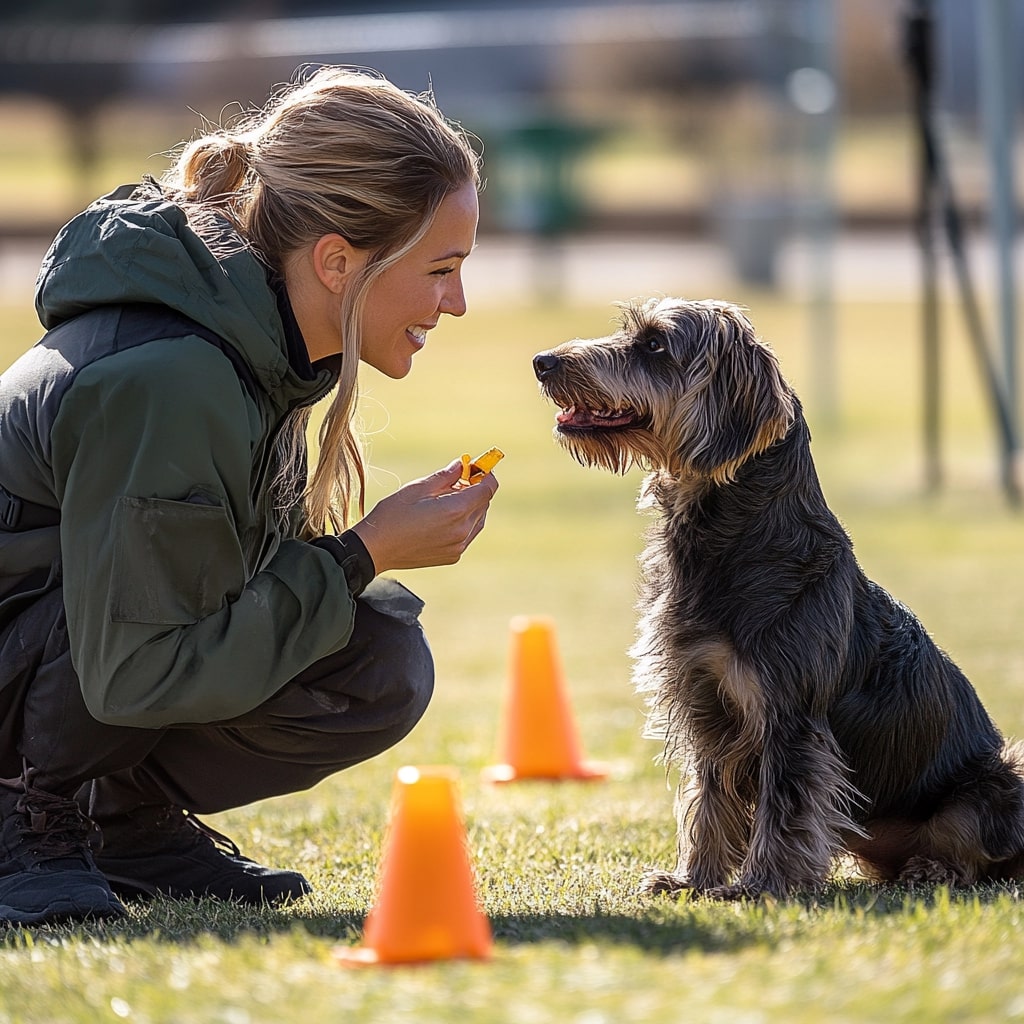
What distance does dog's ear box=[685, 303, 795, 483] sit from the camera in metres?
4.34

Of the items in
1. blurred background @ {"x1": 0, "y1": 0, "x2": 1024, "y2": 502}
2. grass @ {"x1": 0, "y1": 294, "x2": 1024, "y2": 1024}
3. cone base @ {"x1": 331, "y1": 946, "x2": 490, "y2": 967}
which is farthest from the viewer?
blurred background @ {"x1": 0, "y1": 0, "x2": 1024, "y2": 502}

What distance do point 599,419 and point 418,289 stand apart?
2.27 ft

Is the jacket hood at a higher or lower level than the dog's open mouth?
higher

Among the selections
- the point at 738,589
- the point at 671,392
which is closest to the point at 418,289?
the point at 671,392

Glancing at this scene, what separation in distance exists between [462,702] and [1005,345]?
7.51m

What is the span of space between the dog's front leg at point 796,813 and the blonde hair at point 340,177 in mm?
1394

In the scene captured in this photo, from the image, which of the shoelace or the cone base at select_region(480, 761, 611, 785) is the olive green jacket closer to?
the shoelace

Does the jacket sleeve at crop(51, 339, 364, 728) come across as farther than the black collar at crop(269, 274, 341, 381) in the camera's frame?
No

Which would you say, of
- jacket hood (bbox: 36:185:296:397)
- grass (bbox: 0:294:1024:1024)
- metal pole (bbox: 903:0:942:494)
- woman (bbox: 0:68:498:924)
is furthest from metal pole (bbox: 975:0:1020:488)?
jacket hood (bbox: 36:185:296:397)

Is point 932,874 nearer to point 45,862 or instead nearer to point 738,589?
point 738,589

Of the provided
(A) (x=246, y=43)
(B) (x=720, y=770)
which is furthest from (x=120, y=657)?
(A) (x=246, y=43)

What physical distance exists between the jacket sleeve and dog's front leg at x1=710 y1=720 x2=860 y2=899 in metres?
1.20

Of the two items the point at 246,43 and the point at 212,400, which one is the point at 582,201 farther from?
the point at 212,400

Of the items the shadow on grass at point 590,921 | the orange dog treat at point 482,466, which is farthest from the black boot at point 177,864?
the orange dog treat at point 482,466
